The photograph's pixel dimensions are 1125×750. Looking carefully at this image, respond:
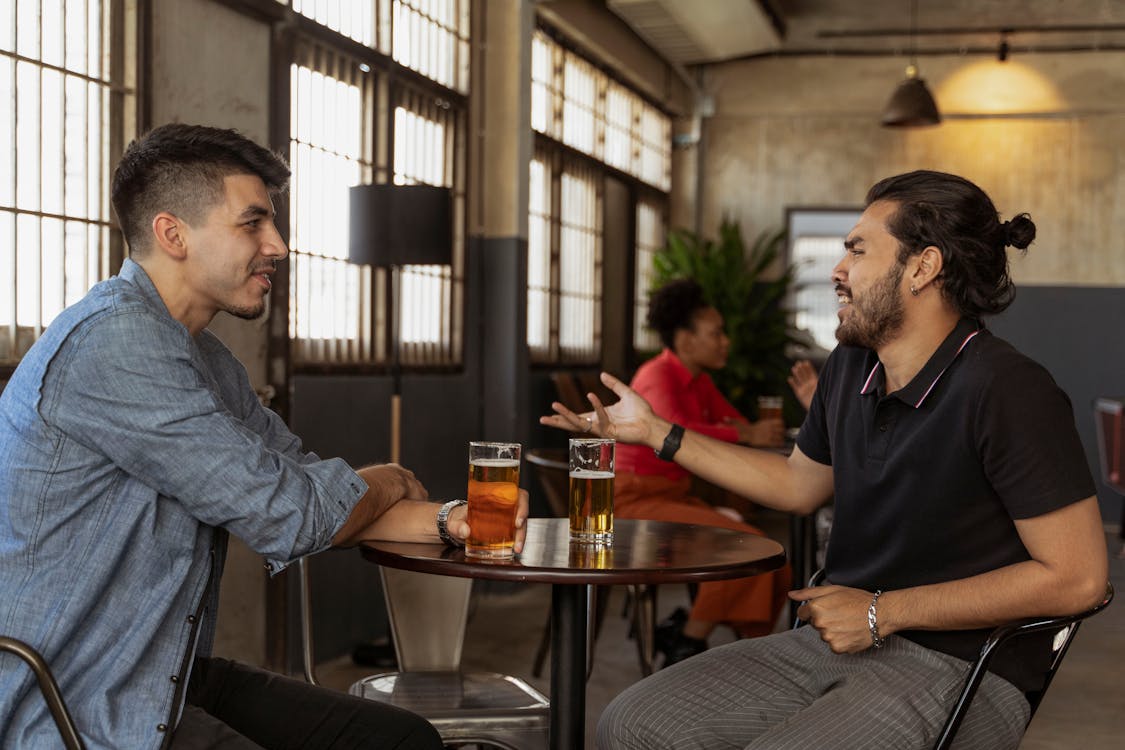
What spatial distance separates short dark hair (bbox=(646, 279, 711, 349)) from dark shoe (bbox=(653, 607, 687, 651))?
3.41 feet

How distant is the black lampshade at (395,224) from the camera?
4.33 metres

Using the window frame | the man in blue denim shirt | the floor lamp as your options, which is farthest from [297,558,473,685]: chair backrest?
the floor lamp

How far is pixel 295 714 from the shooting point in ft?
6.45

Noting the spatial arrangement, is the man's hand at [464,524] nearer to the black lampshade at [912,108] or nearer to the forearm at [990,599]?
the forearm at [990,599]

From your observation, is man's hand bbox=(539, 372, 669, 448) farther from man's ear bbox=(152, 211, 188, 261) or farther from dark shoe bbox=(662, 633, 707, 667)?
dark shoe bbox=(662, 633, 707, 667)

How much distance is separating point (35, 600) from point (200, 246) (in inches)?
22.8

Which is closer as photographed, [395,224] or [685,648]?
[685,648]

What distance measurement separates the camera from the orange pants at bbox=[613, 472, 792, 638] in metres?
3.84

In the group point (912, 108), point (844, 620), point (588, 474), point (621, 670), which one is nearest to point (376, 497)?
point (588, 474)

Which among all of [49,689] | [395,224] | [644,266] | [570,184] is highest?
[570,184]

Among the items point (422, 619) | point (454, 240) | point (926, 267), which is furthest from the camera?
point (454, 240)

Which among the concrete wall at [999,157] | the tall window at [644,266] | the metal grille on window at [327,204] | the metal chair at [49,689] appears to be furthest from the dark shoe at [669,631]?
the concrete wall at [999,157]

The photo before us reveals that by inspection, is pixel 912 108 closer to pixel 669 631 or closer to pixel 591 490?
pixel 669 631

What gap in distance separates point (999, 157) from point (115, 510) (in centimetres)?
865
